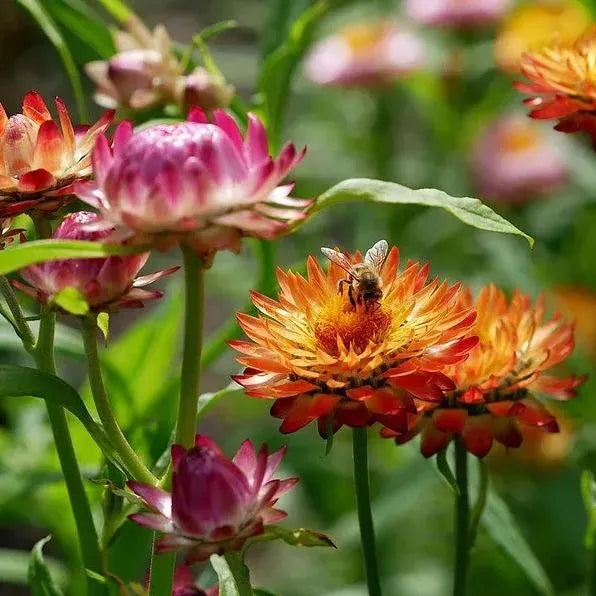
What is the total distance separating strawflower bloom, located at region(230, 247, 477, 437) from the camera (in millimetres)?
735

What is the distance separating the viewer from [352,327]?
79 centimetres

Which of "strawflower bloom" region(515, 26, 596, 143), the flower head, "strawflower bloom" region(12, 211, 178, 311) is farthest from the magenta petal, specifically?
the flower head

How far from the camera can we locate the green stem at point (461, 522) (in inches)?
35.0

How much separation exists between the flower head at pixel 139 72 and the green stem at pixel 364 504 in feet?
1.64

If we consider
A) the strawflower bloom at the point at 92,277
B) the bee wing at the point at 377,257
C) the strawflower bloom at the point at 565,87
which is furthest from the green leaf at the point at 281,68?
the strawflower bloom at the point at 92,277

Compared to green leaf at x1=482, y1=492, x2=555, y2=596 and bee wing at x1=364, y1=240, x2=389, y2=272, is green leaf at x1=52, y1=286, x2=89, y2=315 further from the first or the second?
green leaf at x1=482, y1=492, x2=555, y2=596

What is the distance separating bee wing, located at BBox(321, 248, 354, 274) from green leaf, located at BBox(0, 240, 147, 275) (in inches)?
7.1

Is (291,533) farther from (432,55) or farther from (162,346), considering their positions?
(432,55)

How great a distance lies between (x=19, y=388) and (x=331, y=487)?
53.8 inches

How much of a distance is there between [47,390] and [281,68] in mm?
557

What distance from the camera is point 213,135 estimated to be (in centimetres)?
66

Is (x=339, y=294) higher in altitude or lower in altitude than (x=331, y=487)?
higher

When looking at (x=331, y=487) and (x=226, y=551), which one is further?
(x=331, y=487)

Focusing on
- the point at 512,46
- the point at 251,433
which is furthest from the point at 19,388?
the point at 512,46
